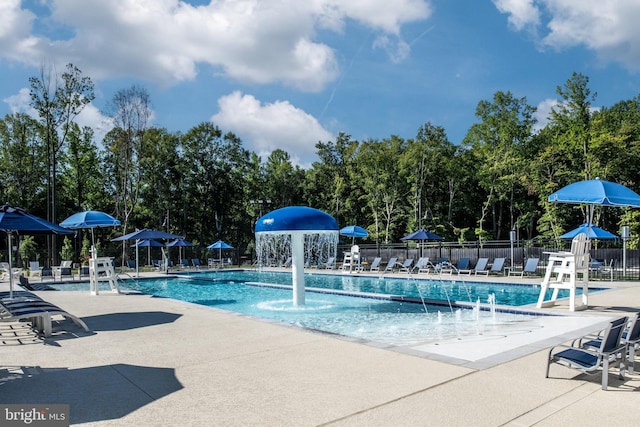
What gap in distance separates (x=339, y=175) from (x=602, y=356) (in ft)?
123

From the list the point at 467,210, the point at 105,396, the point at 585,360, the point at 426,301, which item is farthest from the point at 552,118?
the point at 105,396

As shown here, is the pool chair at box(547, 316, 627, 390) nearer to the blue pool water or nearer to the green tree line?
the blue pool water

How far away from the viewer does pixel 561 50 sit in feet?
116

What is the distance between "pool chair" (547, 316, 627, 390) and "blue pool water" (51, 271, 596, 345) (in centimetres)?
259

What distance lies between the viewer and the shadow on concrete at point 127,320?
830 cm

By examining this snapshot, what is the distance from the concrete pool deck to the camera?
150 inches

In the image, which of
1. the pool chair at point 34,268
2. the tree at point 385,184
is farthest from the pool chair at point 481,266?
the pool chair at point 34,268

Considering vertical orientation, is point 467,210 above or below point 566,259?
above

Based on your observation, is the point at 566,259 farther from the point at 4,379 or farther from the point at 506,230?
the point at 506,230

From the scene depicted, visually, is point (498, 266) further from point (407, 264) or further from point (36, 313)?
point (36, 313)

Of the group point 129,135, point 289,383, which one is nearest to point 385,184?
point 129,135

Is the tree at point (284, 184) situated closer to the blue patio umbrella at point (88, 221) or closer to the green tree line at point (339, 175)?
the green tree line at point (339, 175)

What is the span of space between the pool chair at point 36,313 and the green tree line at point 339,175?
85.5 feet

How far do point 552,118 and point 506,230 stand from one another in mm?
10280
